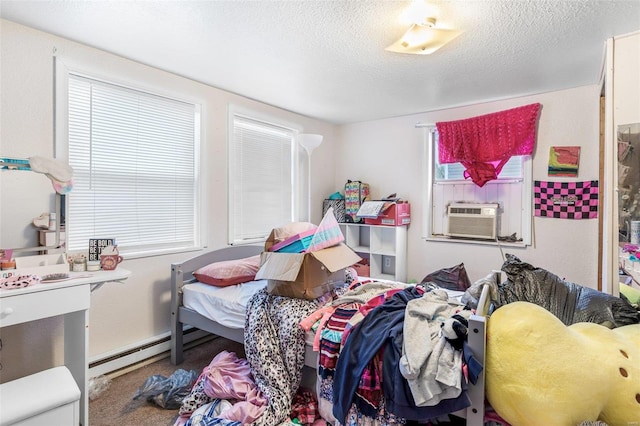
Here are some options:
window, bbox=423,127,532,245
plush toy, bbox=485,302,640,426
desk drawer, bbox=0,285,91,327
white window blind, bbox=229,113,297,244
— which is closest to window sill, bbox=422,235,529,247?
window, bbox=423,127,532,245

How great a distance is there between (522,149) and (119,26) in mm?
3498

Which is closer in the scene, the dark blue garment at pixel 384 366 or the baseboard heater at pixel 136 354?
the dark blue garment at pixel 384 366

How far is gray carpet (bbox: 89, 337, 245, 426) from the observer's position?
1.88 m

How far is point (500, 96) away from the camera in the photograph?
328cm

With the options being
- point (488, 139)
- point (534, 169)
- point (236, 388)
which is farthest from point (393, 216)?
point (236, 388)

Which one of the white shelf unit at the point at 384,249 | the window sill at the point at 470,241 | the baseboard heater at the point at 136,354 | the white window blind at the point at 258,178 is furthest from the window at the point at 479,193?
the baseboard heater at the point at 136,354

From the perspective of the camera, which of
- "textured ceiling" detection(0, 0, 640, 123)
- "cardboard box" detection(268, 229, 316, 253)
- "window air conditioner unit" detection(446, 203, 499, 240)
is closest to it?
"textured ceiling" detection(0, 0, 640, 123)

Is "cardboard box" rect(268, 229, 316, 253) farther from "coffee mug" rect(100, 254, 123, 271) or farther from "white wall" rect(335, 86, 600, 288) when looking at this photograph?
"white wall" rect(335, 86, 600, 288)

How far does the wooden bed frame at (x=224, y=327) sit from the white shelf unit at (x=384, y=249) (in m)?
1.39

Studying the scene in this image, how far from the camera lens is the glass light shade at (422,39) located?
1.88m

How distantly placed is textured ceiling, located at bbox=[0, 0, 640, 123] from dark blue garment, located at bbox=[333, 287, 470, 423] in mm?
1686

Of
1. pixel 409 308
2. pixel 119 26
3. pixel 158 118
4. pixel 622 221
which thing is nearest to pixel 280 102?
pixel 158 118

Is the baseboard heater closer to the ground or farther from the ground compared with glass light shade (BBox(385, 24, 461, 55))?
closer to the ground

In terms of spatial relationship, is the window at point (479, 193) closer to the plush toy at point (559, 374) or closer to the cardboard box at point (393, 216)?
the cardboard box at point (393, 216)
